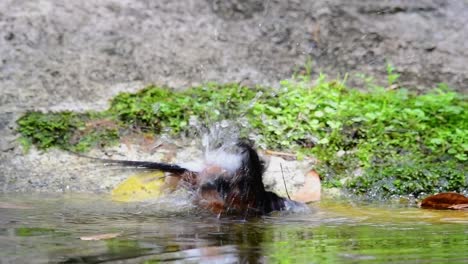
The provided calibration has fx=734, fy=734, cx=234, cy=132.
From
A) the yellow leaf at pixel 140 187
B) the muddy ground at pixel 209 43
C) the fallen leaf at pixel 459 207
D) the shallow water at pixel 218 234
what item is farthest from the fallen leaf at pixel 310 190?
the muddy ground at pixel 209 43

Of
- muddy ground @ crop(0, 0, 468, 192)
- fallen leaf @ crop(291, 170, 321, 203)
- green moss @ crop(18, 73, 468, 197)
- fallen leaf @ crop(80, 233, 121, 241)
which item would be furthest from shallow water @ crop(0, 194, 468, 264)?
muddy ground @ crop(0, 0, 468, 192)

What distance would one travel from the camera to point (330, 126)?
4.41m

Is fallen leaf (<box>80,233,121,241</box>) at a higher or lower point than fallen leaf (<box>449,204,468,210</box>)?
lower

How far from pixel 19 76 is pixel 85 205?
1657 millimetres

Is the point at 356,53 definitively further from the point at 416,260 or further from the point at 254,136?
the point at 416,260

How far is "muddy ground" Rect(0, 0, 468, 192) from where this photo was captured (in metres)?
4.83

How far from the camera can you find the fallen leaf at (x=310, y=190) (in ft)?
12.5

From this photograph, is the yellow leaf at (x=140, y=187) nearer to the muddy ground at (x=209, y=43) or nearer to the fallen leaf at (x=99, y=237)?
the fallen leaf at (x=99, y=237)

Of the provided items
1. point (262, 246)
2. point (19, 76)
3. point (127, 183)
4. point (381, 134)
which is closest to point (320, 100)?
point (381, 134)

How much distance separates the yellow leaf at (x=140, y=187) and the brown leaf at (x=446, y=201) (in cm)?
133

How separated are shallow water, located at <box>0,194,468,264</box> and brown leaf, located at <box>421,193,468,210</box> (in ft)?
0.44

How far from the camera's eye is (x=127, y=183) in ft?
11.4

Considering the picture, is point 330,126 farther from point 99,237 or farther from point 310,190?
point 99,237

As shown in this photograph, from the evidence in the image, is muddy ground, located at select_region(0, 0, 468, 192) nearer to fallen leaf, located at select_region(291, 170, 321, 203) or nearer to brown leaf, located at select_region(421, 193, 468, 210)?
fallen leaf, located at select_region(291, 170, 321, 203)
